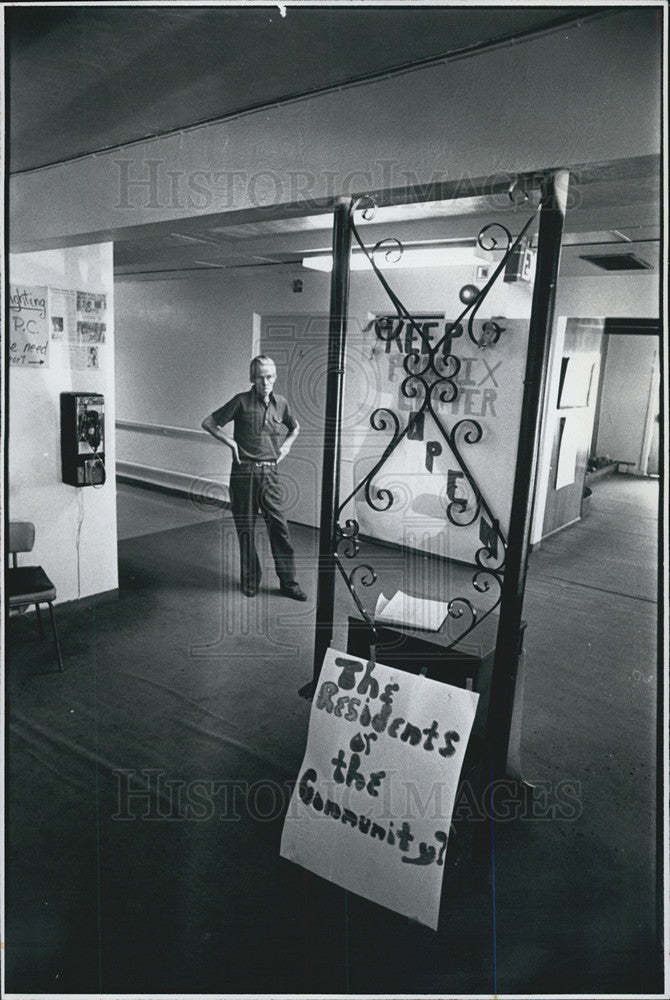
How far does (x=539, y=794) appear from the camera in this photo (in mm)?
2656

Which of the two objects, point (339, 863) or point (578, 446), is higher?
point (578, 446)

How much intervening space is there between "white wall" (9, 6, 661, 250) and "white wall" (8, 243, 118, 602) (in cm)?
106

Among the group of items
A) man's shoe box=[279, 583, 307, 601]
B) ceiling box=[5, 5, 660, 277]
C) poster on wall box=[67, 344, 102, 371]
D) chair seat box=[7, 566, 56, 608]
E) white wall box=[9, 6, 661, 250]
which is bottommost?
man's shoe box=[279, 583, 307, 601]

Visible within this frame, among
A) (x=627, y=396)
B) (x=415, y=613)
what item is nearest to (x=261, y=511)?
(x=415, y=613)

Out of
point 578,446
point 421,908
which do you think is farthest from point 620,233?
point 421,908

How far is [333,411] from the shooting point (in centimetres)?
246

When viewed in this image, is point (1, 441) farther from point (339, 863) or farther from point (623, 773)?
point (623, 773)

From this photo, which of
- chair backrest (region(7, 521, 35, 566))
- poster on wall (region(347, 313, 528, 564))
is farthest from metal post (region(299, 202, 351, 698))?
chair backrest (region(7, 521, 35, 566))

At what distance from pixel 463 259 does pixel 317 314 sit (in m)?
1.68

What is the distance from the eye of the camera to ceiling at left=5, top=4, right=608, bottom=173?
71.1 inches

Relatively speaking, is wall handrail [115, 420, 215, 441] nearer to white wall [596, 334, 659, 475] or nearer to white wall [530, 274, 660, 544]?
white wall [530, 274, 660, 544]

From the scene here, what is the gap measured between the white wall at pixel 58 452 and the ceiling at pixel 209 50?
1.23 meters

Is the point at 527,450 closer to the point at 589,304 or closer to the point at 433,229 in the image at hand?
the point at 433,229

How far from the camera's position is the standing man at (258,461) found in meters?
4.63
